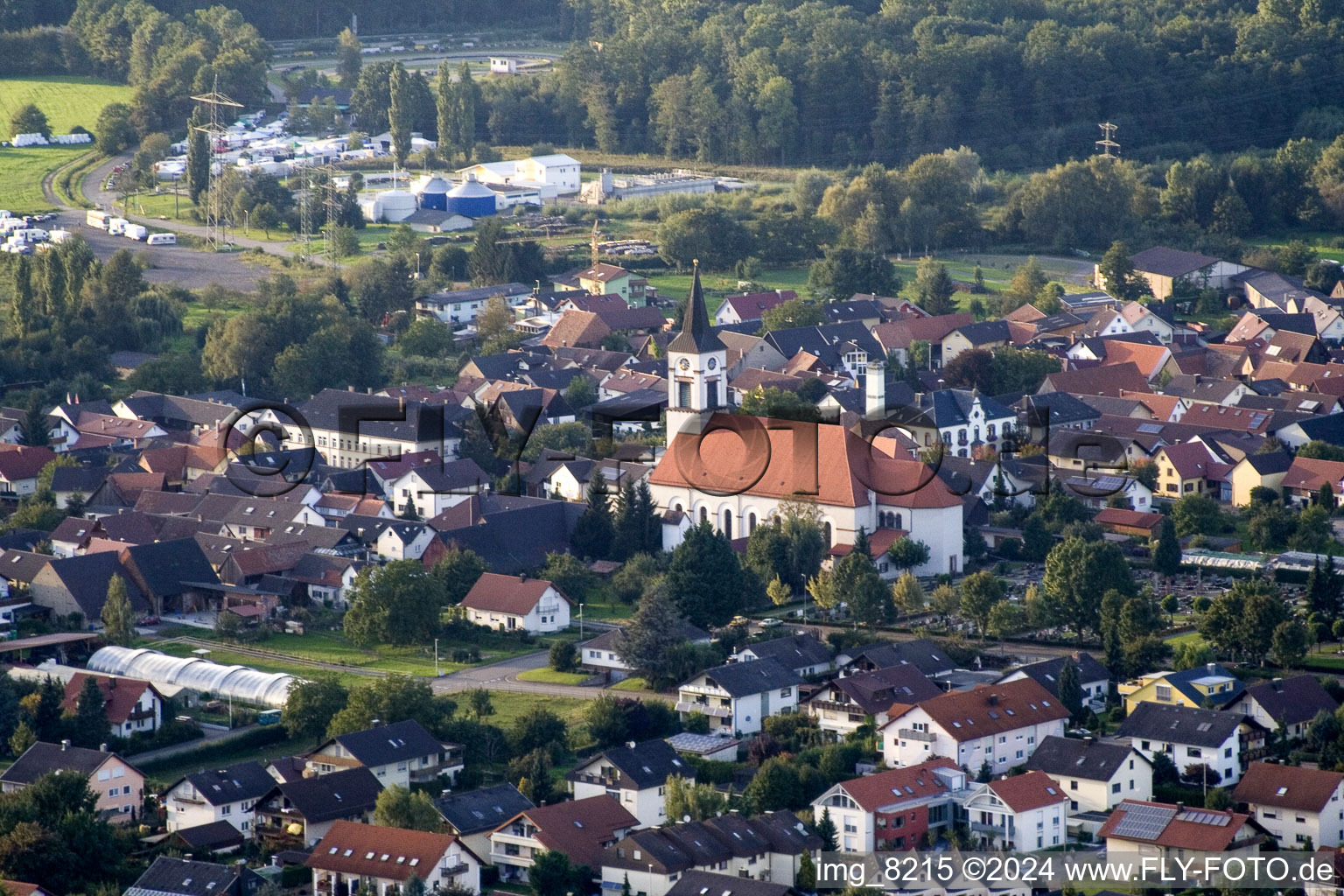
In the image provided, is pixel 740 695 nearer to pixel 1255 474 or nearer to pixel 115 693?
pixel 115 693

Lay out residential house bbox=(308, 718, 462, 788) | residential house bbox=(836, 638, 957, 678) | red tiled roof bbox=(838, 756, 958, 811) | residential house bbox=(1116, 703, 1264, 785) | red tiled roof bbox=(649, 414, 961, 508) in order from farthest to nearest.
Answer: red tiled roof bbox=(649, 414, 961, 508) < residential house bbox=(836, 638, 957, 678) < residential house bbox=(1116, 703, 1264, 785) < residential house bbox=(308, 718, 462, 788) < red tiled roof bbox=(838, 756, 958, 811)

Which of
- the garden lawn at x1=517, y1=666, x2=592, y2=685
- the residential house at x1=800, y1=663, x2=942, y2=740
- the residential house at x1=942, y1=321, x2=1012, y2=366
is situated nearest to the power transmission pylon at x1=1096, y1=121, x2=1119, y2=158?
the residential house at x1=942, y1=321, x2=1012, y2=366

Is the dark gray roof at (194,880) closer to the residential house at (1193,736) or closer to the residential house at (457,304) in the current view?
the residential house at (1193,736)

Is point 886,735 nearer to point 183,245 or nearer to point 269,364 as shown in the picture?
point 269,364

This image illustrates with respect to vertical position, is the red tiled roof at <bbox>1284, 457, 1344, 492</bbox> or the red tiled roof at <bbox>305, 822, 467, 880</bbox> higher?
the red tiled roof at <bbox>305, 822, 467, 880</bbox>

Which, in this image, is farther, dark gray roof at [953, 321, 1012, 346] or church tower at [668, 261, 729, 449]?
dark gray roof at [953, 321, 1012, 346]

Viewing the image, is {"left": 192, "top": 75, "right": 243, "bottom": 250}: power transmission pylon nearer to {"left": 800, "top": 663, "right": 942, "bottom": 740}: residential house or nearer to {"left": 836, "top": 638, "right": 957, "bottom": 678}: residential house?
{"left": 836, "top": 638, "right": 957, "bottom": 678}: residential house

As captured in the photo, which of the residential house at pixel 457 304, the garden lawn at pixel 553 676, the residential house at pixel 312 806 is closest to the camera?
the residential house at pixel 312 806

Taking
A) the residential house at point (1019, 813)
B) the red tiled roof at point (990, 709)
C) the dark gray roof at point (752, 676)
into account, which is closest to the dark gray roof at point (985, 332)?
the dark gray roof at point (752, 676)

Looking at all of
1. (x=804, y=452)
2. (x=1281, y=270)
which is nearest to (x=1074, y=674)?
(x=804, y=452)
